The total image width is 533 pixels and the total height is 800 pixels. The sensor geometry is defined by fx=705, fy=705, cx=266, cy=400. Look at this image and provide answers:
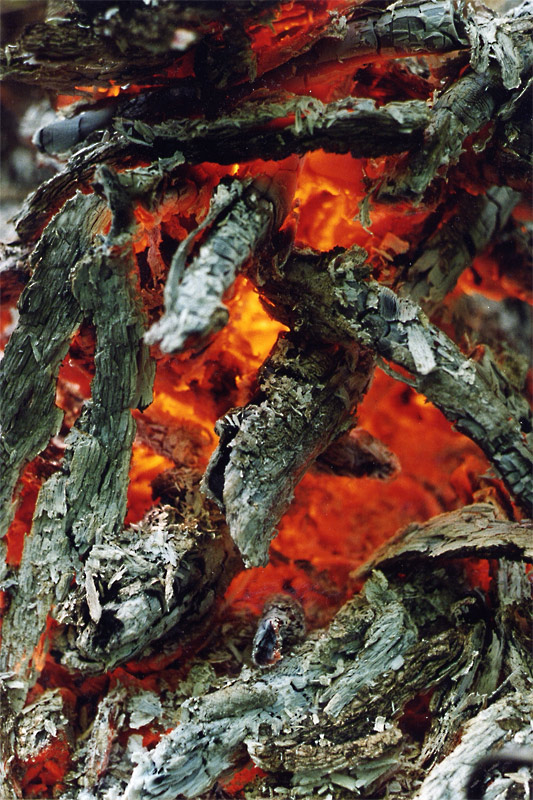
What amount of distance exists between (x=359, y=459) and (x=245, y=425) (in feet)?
1.57

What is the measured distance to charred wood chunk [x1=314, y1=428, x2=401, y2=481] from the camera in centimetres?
174

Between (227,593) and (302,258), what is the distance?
82cm

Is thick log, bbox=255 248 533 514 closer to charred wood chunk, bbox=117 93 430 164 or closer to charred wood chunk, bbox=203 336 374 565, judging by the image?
charred wood chunk, bbox=203 336 374 565

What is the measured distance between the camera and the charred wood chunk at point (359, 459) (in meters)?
1.74

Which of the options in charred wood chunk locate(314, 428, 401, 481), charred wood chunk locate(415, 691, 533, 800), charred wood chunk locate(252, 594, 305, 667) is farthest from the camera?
charred wood chunk locate(314, 428, 401, 481)

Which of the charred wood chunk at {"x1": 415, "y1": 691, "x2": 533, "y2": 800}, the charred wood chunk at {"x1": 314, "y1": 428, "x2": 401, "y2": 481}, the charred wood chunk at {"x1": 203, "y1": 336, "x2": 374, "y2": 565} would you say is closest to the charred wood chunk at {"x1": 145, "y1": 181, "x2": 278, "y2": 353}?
the charred wood chunk at {"x1": 203, "y1": 336, "x2": 374, "y2": 565}

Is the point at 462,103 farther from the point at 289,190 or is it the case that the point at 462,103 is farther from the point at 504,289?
the point at 504,289

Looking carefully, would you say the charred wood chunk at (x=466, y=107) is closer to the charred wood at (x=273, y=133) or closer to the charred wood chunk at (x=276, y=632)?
the charred wood at (x=273, y=133)

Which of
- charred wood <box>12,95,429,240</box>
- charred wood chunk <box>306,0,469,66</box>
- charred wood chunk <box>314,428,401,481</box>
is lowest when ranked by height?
charred wood chunk <box>314,428,401,481</box>

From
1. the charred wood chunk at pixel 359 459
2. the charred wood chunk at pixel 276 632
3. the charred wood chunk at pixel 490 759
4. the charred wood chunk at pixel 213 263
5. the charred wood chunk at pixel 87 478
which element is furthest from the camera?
the charred wood chunk at pixel 359 459

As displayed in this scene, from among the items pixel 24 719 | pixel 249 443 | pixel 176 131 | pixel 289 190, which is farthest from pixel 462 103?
pixel 24 719

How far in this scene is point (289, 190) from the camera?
140 centimetres

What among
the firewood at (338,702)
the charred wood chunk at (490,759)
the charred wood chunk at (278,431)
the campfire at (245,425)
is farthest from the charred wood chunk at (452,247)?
the charred wood chunk at (490,759)

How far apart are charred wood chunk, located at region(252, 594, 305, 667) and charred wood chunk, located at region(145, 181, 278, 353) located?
691 mm
